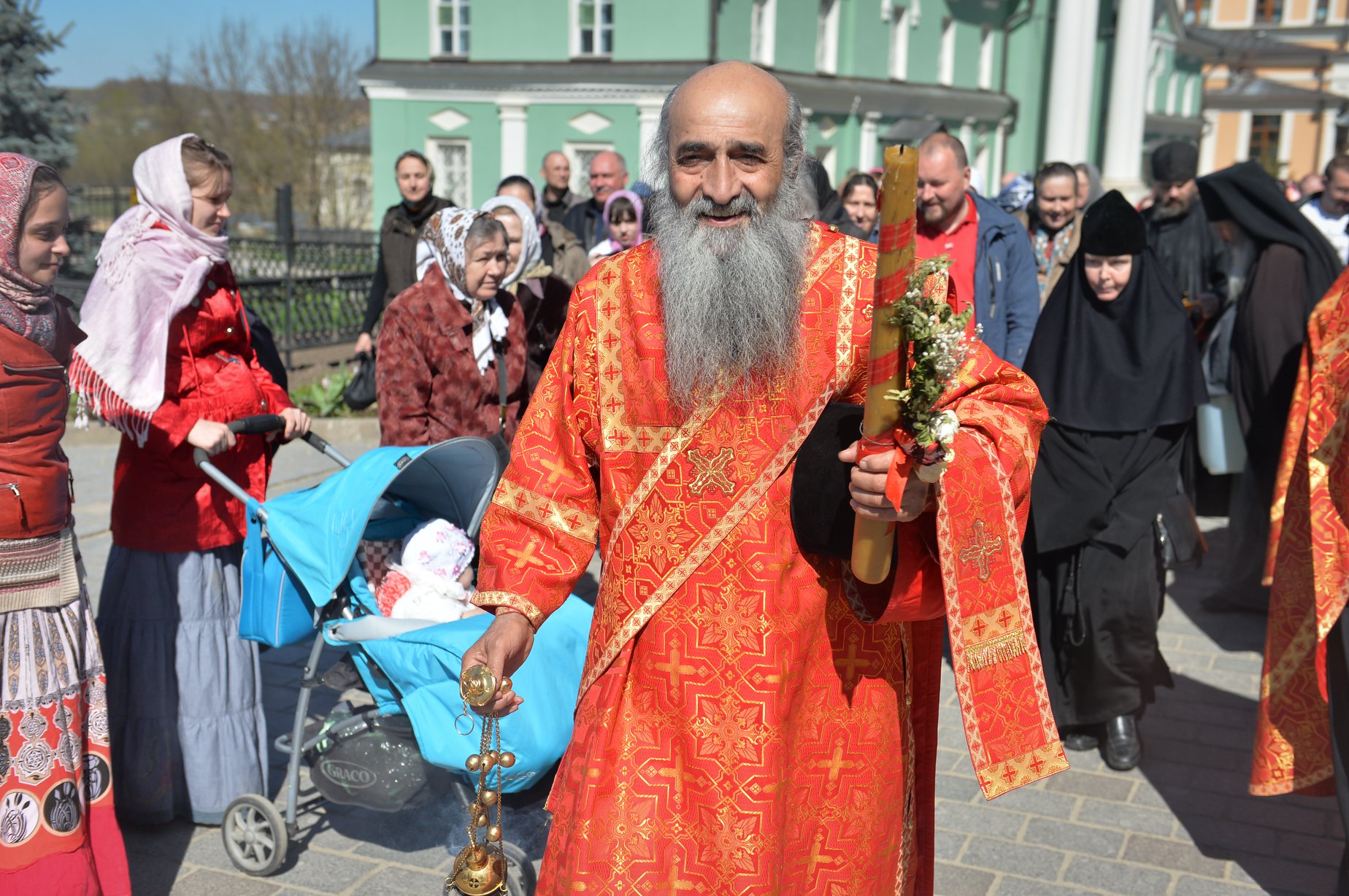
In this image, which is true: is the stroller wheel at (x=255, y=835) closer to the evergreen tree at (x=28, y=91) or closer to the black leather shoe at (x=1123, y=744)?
the black leather shoe at (x=1123, y=744)

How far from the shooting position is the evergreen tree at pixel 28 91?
1719 cm

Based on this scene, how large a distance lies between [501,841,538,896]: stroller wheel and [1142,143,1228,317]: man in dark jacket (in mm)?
5870

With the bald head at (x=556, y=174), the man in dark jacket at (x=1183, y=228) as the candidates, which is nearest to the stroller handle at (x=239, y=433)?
the man in dark jacket at (x=1183, y=228)

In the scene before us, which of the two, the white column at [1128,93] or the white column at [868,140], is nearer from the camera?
the white column at [868,140]

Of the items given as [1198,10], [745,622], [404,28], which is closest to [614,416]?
[745,622]

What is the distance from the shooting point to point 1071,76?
31953 millimetres

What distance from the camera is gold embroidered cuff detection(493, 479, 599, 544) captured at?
263 centimetres

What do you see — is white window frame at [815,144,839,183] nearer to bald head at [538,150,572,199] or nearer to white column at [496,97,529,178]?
white column at [496,97,529,178]

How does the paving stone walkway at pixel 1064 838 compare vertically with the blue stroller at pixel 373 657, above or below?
below

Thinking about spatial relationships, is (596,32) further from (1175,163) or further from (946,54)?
(1175,163)

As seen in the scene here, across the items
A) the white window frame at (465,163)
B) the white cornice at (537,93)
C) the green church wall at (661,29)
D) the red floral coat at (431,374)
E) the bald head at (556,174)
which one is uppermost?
the green church wall at (661,29)

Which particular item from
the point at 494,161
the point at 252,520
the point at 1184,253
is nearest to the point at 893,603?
the point at 252,520

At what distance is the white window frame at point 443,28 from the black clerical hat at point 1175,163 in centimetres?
2369

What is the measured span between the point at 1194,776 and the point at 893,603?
3.19m
